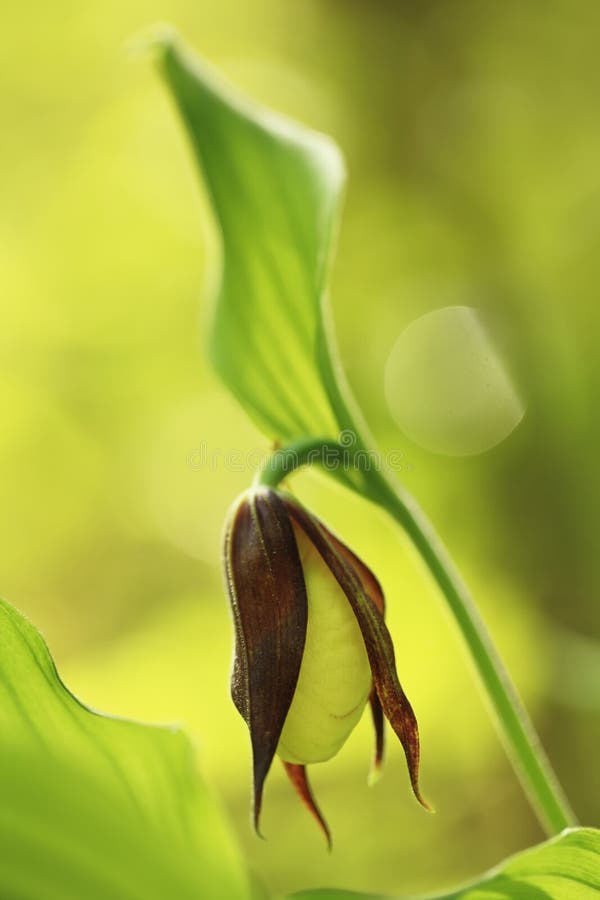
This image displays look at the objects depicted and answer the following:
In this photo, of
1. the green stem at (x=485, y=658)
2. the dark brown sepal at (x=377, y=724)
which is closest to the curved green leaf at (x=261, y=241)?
the green stem at (x=485, y=658)

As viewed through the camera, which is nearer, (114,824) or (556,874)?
(114,824)

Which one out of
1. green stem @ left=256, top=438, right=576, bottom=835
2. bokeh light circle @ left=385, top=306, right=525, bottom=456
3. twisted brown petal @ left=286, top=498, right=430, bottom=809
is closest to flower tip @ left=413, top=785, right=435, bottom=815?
twisted brown petal @ left=286, top=498, right=430, bottom=809

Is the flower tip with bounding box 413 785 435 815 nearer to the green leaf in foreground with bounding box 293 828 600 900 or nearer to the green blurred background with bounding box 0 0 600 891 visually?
the green leaf in foreground with bounding box 293 828 600 900

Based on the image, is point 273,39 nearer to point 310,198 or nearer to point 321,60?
point 321,60

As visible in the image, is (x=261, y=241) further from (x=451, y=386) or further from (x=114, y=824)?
(x=451, y=386)

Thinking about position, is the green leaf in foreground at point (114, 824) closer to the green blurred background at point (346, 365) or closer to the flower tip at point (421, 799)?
the flower tip at point (421, 799)

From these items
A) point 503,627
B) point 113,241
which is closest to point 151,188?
point 113,241

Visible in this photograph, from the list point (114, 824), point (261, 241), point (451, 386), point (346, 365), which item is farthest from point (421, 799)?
point (346, 365)
